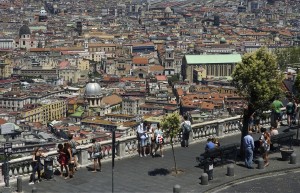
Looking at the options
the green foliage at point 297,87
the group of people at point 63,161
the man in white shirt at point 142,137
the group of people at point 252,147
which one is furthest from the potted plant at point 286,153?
the group of people at point 63,161

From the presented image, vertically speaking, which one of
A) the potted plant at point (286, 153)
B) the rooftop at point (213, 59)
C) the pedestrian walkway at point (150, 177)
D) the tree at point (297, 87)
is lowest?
the rooftop at point (213, 59)

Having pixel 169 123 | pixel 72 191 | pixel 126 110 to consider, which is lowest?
pixel 126 110

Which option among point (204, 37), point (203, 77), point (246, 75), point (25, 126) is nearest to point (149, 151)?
point (246, 75)

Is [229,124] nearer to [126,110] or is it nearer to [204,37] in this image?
[126,110]

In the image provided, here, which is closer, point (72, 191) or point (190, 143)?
point (72, 191)

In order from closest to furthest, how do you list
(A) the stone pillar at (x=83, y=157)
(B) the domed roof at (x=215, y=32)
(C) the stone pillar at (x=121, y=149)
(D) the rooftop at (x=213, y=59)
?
(A) the stone pillar at (x=83, y=157), (C) the stone pillar at (x=121, y=149), (D) the rooftop at (x=213, y=59), (B) the domed roof at (x=215, y=32)

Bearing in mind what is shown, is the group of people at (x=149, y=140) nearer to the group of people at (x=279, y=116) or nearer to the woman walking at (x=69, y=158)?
the woman walking at (x=69, y=158)

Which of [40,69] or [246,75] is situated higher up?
[246,75]
